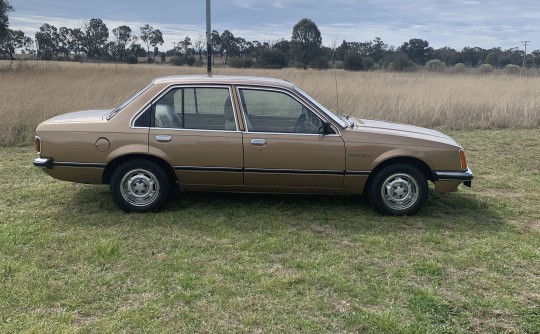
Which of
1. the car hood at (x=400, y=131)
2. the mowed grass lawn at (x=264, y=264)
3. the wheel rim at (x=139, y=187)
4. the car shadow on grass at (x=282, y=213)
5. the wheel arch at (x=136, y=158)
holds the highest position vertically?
the car hood at (x=400, y=131)

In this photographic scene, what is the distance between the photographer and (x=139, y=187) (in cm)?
504

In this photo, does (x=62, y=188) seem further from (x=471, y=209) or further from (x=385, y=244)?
(x=471, y=209)

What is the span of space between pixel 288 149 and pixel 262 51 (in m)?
41.9

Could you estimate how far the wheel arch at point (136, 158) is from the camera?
496 cm

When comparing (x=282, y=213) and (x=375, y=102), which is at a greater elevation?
(x=375, y=102)

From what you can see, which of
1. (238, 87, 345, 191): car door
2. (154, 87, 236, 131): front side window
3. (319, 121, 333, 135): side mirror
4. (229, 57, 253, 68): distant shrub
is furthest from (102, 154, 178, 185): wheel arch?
(229, 57, 253, 68): distant shrub

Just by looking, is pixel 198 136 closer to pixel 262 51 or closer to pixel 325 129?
pixel 325 129

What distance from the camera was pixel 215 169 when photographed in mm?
4957

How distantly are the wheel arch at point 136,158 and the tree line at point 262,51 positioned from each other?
27.6 metres

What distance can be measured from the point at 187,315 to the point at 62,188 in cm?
376

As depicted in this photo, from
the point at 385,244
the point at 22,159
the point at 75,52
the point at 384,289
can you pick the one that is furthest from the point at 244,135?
the point at 75,52

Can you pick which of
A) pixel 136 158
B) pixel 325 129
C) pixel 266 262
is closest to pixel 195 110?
pixel 136 158

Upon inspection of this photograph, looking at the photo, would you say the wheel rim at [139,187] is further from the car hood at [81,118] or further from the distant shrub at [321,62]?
the distant shrub at [321,62]

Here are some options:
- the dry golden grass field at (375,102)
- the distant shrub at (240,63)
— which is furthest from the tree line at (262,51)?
the dry golden grass field at (375,102)
